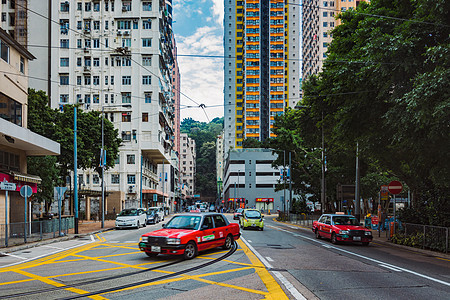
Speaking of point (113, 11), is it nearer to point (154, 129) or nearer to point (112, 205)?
point (154, 129)

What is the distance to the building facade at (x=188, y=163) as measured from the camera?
547ft

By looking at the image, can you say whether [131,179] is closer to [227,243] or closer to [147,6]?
[147,6]

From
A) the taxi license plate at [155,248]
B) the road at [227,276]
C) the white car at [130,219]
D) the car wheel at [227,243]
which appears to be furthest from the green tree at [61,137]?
the taxi license plate at [155,248]

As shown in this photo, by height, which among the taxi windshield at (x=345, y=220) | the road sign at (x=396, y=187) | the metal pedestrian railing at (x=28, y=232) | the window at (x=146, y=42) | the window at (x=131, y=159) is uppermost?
the window at (x=146, y=42)

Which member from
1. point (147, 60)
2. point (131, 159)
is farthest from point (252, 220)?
point (147, 60)

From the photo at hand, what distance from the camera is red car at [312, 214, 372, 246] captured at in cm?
1878

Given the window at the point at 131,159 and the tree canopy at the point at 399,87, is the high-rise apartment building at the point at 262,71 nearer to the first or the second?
the window at the point at 131,159

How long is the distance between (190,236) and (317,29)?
10687 centimetres

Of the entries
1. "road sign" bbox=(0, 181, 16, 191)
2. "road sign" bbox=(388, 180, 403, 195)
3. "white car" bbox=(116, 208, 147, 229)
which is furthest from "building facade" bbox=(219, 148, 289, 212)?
"road sign" bbox=(0, 181, 16, 191)

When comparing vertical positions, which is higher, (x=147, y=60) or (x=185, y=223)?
(x=147, y=60)

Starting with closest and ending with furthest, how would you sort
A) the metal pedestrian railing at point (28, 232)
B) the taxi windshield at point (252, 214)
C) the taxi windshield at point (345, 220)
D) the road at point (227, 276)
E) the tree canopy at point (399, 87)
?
the road at point (227, 276), the tree canopy at point (399, 87), the metal pedestrian railing at point (28, 232), the taxi windshield at point (345, 220), the taxi windshield at point (252, 214)

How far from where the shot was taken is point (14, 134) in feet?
64.3

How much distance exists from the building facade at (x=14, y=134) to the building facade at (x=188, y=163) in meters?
140

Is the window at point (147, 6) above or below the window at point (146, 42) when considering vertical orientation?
above
